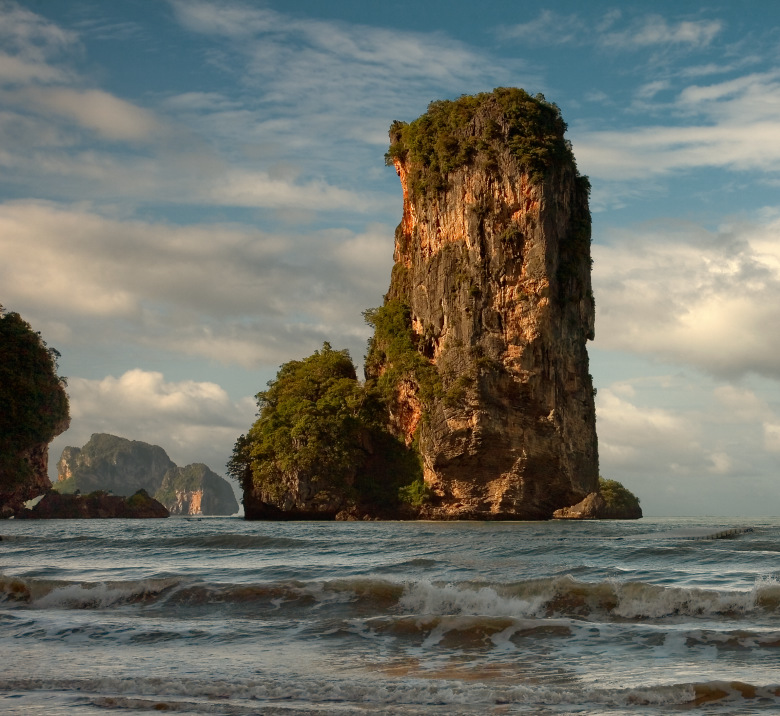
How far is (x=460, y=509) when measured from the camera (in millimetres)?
48656

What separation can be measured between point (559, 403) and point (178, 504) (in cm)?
10698

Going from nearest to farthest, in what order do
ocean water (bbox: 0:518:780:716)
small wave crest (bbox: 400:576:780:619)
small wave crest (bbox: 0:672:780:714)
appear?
small wave crest (bbox: 0:672:780:714), ocean water (bbox: 0:518:780:716), small wave crest (bbox: 400:576:780:619)

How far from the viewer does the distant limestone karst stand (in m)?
144

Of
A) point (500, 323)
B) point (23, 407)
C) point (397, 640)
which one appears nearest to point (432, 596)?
point (397, 640)

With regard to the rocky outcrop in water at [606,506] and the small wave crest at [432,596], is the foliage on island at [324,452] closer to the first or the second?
the rocky outcrop in water at [606,506]

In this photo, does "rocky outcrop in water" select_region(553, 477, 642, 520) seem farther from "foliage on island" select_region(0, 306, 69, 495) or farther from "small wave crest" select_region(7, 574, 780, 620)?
"small wave crest" select_region(7, 574, 780, 620)

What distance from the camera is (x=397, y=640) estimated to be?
30.6 feet

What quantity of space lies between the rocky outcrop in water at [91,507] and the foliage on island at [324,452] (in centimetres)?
1444

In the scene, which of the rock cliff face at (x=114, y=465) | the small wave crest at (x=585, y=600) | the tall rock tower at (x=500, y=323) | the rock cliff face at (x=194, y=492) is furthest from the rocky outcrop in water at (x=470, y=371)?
the rock cliff face at (x=114, y=465)

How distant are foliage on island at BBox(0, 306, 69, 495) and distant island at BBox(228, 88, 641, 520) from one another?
14.4 meters

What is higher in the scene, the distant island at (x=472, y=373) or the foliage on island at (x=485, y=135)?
the foliage on island at (x=485, y=135)

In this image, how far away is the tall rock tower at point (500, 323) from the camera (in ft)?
159

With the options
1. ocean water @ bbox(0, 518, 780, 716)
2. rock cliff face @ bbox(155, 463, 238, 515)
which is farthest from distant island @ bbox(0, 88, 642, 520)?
rock cliff face @ bbox(155, 463, 238, 515)

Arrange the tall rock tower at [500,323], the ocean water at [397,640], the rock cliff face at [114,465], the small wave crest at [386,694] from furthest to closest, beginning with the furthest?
the rock cliff face at [114,465]
the tall rock tower at [500,323]
the ocean water at [397,640]
the small wave crest at [386,694]
